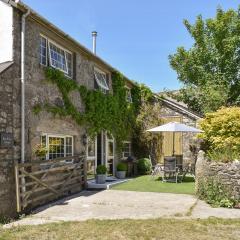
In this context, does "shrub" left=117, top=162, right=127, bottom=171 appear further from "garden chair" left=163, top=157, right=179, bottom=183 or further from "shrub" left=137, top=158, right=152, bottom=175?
"garden chair" left=163, top=157, right=179, bottom=183

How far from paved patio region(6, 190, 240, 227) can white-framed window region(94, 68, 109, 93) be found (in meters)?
5.86

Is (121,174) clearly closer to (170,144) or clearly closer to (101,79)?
(170,144)

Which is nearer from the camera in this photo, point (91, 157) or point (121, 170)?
point (91, 157)

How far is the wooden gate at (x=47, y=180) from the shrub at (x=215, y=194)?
4.69 meters

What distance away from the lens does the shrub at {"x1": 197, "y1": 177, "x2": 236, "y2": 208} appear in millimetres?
10109

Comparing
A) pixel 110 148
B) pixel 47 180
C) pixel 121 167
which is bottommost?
pixel 121 167

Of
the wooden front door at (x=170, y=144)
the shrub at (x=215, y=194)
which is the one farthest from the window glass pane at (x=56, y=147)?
the wooden front door at (x=170, y=144)

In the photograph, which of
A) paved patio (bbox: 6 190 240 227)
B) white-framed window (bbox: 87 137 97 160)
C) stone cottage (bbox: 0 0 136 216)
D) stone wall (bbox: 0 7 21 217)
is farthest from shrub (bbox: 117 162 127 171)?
stone wall (bbox: 0 7 21 217)

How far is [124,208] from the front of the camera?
9.87 meters

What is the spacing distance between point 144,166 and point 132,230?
38.1 feet

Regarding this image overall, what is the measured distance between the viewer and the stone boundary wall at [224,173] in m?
10.3

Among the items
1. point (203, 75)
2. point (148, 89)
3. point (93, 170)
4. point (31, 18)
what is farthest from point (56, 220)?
point (203, 75)

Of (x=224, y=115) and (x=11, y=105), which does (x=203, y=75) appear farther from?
(x=11, y=105)

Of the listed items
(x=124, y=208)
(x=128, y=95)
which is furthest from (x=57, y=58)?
(x=128, y=95)
